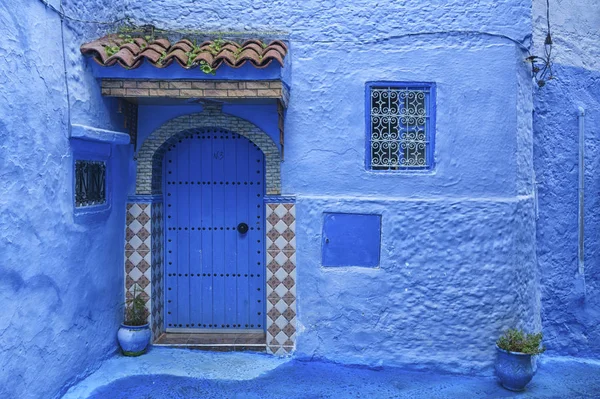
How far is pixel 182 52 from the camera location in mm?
5355

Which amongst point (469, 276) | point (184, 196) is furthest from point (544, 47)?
point (184, 196)

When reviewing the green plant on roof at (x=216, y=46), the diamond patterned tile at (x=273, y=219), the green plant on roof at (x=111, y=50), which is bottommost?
the diamond patterned tile at (x=273, y=219)

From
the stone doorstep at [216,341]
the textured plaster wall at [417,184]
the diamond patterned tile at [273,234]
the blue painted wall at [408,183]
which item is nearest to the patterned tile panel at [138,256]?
the blue painted wall at [408,183]

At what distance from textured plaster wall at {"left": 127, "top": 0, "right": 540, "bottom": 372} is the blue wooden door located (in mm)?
732

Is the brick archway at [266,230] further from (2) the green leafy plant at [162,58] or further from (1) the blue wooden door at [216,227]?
(2) the green leafy plant at [162,58]

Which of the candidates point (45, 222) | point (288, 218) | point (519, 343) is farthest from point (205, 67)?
point (519, 343)

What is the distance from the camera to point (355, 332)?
19.3ft

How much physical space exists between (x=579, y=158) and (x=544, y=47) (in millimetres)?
1424

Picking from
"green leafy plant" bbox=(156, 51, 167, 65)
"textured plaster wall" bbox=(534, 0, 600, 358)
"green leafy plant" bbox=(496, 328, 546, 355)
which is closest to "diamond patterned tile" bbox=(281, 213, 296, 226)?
"green leafy plant" bbox=(156, 51, 167, 65)

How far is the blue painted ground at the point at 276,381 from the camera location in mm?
5109

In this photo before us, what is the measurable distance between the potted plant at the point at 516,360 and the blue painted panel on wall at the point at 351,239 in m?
1.61

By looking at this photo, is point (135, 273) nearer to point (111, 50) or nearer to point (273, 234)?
point (273, 234)

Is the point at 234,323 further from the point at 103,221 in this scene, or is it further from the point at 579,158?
the point at 579,158

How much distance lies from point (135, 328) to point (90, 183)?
1.72m
